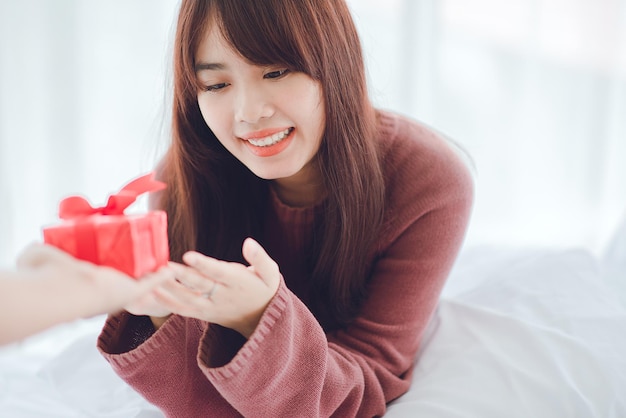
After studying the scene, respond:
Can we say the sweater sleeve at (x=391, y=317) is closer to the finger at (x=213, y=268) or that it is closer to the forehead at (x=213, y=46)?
the finger at (x=213, y=268)

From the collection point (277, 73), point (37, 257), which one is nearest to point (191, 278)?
point (37, 257)

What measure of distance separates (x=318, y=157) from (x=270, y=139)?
0.11m

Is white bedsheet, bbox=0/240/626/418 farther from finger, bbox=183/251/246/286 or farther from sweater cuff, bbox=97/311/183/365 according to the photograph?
finger, bbox=183/251/246/286

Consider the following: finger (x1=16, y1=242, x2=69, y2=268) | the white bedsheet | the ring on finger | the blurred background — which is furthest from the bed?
the blurred background

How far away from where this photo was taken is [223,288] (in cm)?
64

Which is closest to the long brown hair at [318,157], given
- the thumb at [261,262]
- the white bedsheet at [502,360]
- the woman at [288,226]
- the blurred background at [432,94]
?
the woman at [288,226]

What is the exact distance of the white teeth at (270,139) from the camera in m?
0.90

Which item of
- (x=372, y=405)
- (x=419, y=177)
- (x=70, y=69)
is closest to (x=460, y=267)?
(x=419, y=177)

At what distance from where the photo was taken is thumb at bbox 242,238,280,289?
0.63 m

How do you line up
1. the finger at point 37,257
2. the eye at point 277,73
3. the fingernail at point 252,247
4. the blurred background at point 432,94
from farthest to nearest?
1. the blurred background at point 432,94
2. the eye at point 277,73
3. the fingernail at point 252,247
4. the finger at point 37,257

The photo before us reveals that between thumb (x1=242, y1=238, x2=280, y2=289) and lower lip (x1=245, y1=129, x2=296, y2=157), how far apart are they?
0.26 metres

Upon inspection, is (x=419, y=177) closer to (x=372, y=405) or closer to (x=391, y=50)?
(x=372, y=405)

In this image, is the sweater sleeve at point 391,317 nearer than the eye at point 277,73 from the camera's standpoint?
Yes

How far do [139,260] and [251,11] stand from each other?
398mm
